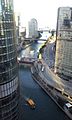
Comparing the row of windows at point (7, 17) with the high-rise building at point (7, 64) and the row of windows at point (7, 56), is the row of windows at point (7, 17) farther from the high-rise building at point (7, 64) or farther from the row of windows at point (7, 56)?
the row of windows at point (7, 56)

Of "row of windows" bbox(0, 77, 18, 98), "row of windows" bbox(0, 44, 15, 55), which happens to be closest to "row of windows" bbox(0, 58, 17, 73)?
"row of windows" bbox(0, 44, 15, 55)

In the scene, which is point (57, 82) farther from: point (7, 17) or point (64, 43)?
point (7, 17)

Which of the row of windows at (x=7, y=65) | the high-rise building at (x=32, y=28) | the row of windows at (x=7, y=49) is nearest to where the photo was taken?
the row of windows at (x=7, y=49)

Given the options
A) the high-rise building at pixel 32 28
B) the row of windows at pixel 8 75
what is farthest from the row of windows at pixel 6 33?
the high-rise building at pixel 32 28

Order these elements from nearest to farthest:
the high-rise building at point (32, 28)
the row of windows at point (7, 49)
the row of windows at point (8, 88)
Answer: the row of windows at point (7, 49) < the row of windows at point (8, 88) < the high-rise building at point (32, 28)

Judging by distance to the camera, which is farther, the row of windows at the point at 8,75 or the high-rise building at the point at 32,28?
the high-rise building at the point at 32,28

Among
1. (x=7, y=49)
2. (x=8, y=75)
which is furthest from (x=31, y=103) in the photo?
(x=7, y=49)

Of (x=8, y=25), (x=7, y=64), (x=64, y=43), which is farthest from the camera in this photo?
(x=64, y=43)
